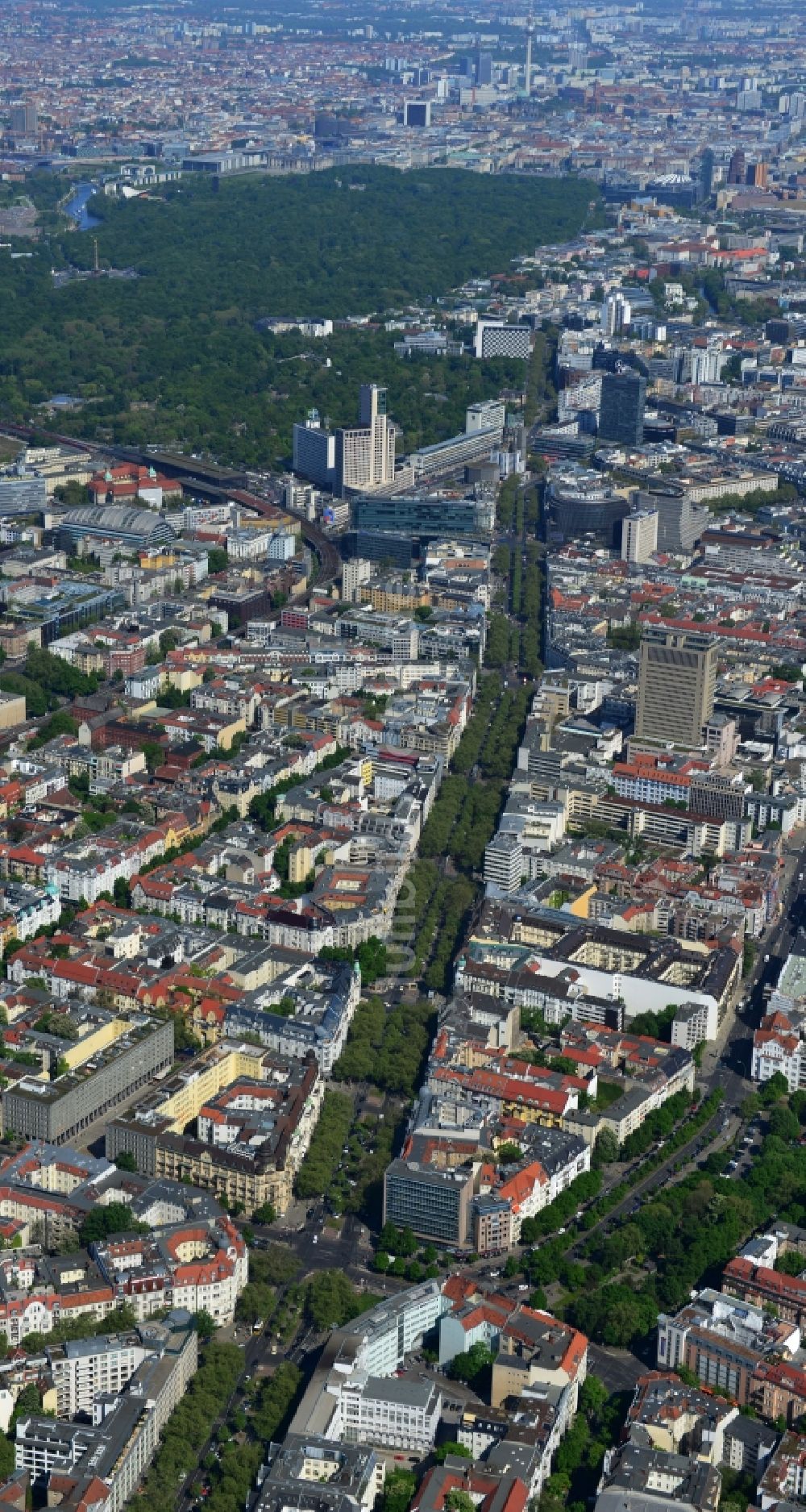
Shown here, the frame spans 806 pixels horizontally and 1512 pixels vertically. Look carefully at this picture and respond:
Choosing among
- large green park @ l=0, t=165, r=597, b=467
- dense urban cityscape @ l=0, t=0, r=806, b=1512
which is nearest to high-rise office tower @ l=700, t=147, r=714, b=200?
large green park @ l=0, t=165, r=597, b=467

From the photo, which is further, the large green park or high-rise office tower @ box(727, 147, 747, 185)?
high-rise office tower @ box(727, 147, 747, 185)

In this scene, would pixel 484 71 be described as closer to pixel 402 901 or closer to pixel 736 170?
pixel 736 170

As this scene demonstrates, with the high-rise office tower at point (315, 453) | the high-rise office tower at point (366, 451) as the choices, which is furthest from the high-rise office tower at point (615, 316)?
the high-rise office tower at point (366, 451)

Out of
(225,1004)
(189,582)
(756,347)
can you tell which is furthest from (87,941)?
(756,347)

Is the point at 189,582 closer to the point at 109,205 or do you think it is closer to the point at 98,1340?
the point at 98,1340

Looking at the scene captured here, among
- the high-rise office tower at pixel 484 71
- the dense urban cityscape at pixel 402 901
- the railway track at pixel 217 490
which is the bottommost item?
the railway track at pixel 217 490

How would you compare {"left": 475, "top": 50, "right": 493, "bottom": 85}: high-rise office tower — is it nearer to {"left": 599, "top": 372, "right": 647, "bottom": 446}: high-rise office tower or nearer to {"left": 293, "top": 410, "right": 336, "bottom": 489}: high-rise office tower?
{"left": 599, "top": 372, "right": 647, "bottom": 446}: high-rise office tower

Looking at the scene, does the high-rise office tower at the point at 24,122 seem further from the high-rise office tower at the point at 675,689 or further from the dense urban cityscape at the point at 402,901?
the high-rise office tower at the point at 675,689
